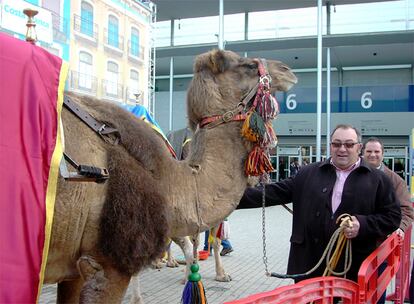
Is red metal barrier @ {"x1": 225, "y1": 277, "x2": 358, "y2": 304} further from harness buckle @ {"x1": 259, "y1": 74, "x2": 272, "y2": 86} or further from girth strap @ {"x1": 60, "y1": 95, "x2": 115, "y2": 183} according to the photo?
harness buckle @ {"x1": 259, "y1": 74, "x2": 272, "y2": 86}

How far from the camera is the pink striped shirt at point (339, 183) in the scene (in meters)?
3.42

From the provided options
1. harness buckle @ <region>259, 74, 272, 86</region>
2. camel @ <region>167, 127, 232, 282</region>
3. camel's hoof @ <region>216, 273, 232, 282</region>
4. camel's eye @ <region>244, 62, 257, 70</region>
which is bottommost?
camel's hoof @ <region>216, 273, 232, 282</region>

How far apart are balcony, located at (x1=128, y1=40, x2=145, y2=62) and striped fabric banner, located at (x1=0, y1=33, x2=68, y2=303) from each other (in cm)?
739

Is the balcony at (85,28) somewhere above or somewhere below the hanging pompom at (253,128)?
above

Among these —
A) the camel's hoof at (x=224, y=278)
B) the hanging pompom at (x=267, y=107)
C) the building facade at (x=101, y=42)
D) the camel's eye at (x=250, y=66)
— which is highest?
the building facade at (x=101, y=42)

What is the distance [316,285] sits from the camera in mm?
2664

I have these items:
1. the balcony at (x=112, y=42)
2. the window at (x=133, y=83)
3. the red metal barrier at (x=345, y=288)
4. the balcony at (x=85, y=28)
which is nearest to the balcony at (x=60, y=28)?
the balcony at (x=85, y=28)

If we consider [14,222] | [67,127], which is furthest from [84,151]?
[14,222]

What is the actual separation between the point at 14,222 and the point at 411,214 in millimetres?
4283

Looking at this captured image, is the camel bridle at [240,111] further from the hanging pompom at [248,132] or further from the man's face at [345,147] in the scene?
the man's face at [345,147]

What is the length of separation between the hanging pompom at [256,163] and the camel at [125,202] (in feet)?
0.18

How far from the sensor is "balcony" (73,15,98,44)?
806 cm

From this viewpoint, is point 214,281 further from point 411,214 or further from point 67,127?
point 67,127

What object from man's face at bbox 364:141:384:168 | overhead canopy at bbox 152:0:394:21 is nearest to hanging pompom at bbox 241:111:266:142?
man's face at bbox 364:141:384:168
